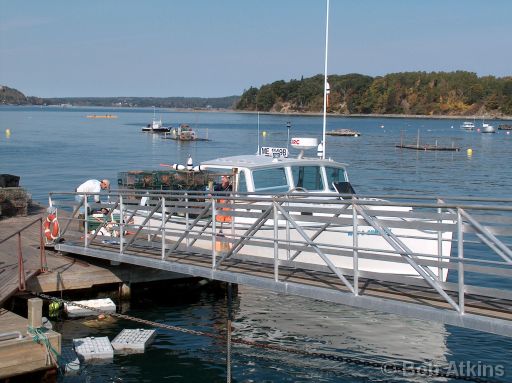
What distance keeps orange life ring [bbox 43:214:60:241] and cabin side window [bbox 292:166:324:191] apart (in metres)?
5.17

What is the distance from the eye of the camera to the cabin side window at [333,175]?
17484mm

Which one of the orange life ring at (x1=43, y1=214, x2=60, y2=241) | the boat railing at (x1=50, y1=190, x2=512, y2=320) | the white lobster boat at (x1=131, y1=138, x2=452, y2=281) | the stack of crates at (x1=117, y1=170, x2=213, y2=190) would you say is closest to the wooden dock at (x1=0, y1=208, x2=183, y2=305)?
the orange life ring at (x1=43, y1=214, x2=60, y2=241)

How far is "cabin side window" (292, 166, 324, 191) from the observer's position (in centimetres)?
1705

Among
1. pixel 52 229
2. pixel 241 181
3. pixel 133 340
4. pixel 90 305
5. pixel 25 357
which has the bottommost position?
pixel 133 340

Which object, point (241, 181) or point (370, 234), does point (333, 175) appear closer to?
point (241, 181)

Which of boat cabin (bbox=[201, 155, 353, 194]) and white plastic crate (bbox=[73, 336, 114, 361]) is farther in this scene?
boat cabin (bbox=[201, 155, 353, 194])

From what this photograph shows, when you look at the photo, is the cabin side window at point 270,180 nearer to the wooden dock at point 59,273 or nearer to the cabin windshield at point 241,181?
the cabin windshield at point 241,181

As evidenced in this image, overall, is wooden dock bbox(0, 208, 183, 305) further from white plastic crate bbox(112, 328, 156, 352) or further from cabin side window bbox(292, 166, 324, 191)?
cabin side window bbox(292, 166, 324, 191)

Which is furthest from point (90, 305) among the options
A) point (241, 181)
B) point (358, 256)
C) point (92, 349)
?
point (358, 256)

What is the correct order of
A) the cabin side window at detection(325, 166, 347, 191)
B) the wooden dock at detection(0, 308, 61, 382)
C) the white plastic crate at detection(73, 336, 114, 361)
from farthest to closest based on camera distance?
1. the cabin side window at detection(325, 166, 347, 191)
2. the white plastic crate at detection(73, 336, 114, 361)
3. the wooden dock at detection(0, 308, 61, 382)

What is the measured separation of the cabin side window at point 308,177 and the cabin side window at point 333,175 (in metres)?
0.23

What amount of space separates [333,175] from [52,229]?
627 cm

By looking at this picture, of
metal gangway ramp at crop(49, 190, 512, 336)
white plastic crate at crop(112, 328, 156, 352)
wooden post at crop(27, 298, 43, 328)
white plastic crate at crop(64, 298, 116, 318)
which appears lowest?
white plastic crate at crop(112, 328, 156, 352)

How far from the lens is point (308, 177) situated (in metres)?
17.2
